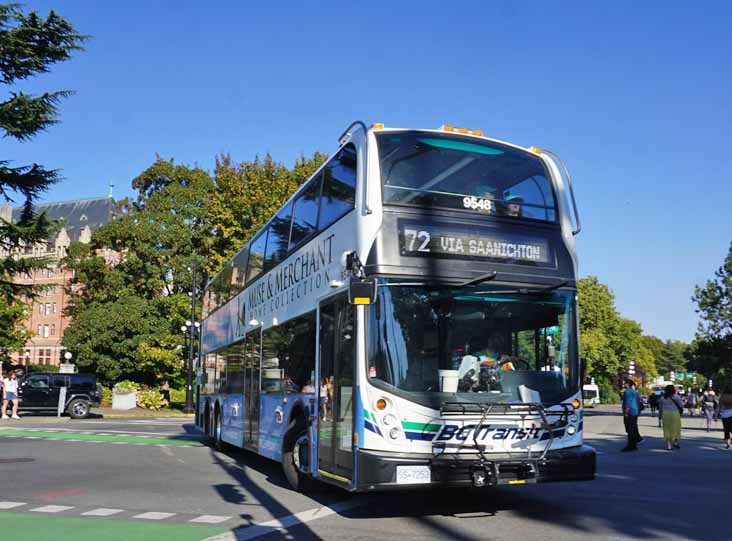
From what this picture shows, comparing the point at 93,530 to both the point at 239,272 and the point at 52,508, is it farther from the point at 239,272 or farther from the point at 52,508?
the point at 239,272

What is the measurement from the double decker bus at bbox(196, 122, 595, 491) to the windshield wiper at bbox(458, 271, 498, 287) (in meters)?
0.03

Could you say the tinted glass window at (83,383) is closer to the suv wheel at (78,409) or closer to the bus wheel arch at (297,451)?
the suv wheel at (78,409)

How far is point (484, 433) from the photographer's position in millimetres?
7891

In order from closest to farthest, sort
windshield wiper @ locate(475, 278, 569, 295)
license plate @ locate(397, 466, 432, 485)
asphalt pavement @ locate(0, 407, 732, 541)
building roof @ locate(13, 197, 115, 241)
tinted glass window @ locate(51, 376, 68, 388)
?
license plate @ locate(397, 466, 432, 485), asphalt pavement @ locate(0, 407, 732, 541), windshield wiper @ locate(475, 278, 569, 295), tinted glass window @ locate(51, 376, 68, 388), building roof @ locate(13, 197, 115, 241)

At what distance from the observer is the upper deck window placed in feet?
28.2

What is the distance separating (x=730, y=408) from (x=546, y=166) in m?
13.8

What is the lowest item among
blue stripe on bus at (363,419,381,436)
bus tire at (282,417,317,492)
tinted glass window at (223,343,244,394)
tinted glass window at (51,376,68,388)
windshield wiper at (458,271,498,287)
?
bus tire at (282,417,317,492)

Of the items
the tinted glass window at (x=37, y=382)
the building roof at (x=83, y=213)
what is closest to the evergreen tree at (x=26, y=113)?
the tinted glass window at (x=37, y=382)

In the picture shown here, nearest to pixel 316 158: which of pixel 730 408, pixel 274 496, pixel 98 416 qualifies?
pixel 98 416

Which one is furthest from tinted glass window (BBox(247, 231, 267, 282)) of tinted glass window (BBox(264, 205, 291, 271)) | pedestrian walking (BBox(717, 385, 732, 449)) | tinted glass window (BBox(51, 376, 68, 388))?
tinted glass window (BBox(51, 376, 68, 388))

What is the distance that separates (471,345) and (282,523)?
2.75 metres

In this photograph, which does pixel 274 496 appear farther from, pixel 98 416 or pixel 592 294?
pixel 592 294

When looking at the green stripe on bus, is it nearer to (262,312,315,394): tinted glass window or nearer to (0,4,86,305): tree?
(262,312,315,394): tinted glass window

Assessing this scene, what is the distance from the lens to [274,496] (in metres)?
10.5
